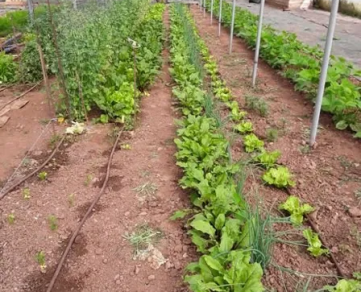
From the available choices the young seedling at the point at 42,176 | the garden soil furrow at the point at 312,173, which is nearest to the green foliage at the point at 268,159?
the garden soil furrow at the point at 312,173

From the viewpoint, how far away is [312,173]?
3508 mm

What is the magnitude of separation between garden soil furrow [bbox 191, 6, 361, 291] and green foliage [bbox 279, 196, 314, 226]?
112mm

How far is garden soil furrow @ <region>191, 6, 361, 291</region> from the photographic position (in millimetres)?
2465

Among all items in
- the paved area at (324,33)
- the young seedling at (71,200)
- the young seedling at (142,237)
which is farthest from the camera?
the paved area at (324,33)

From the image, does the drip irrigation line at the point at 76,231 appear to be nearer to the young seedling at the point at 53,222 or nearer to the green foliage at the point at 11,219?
the young seedling at the point at 53,222

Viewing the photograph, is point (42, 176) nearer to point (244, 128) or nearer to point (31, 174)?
point (31, 174)

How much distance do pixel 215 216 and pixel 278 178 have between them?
34.0 inches

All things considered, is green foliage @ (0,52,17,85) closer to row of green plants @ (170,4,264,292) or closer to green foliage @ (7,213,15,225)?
row of green plants @ (170,4,264,292)

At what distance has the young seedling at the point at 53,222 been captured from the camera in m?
2.83

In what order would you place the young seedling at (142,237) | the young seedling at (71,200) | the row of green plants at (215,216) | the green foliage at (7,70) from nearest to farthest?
the row of green plants at (215,216) < the young seedling at (142,237) < the young seedling at (71,200) < the green foliage at (7,70)

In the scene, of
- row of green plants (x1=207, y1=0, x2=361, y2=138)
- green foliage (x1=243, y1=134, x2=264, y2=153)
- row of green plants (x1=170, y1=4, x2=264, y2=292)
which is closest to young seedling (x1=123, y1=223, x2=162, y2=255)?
row of green plants (x1=170, y1=4, x2=264, y2=292)

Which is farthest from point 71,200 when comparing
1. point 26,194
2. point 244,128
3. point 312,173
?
point 312,173

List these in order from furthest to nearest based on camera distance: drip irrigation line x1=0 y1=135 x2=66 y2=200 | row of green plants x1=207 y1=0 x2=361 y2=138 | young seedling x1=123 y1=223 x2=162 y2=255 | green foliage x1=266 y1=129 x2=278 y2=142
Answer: row of green plants x1=207 y1=0 x2=361 y2=138
green foliage x1=266 y1=129 x2=278 y2=142
drip irrigation line x1=0 y1=135 x2=66 y2=200
young seedling x1=123 y1=223 x2=162 y2=255

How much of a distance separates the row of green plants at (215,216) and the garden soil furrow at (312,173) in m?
0.33
